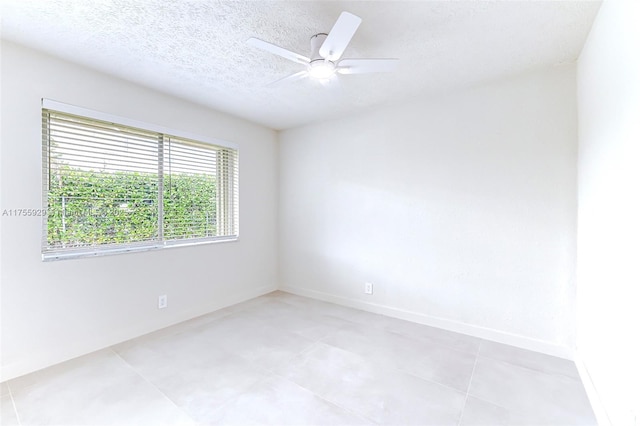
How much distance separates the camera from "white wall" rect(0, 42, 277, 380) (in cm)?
202

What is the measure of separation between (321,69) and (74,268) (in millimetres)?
2485

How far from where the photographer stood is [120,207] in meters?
2.59

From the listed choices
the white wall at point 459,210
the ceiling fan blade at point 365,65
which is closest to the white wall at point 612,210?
the white wall at point 459,210

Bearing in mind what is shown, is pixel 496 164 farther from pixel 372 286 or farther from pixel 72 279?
pixel 72 279

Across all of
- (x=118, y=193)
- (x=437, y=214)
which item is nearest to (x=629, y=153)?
(x=437, y=214)

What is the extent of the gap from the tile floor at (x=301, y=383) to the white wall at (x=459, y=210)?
1.24 feet

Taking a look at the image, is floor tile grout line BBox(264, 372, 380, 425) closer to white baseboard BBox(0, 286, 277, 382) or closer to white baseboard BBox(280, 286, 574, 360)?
white baseboard BBox(0, 286, 277, 382)

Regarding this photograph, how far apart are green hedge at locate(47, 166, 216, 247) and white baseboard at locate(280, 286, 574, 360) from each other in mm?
1894

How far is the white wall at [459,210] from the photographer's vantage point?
2.37 metres

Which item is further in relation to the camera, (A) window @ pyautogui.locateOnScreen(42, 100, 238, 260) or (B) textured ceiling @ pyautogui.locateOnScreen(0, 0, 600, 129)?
(A) window @ pyautogui.locateOnScreen(42, 100, 238, 260)

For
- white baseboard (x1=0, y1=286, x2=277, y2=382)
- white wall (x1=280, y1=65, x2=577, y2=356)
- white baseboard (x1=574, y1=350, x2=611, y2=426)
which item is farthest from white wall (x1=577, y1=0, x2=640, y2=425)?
white baseboard (x1=0, y1=286, x2=277, y2=382)

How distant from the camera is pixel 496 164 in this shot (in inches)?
103

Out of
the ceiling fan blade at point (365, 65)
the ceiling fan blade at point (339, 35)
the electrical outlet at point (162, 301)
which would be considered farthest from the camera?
the electrical outlet at point (162, 301)

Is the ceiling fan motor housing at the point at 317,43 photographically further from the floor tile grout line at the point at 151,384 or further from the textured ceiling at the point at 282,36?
the floor tile grout line at the point at 151,384
